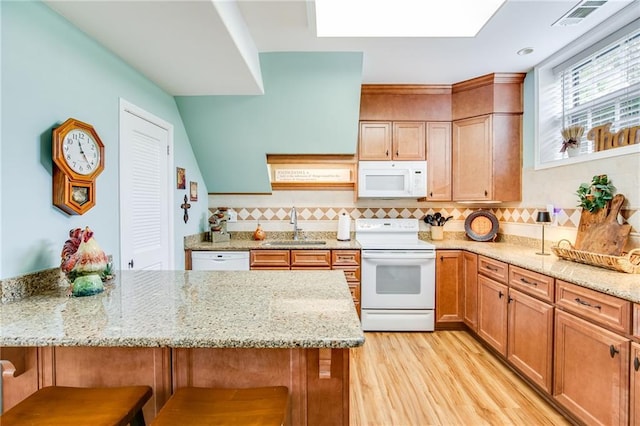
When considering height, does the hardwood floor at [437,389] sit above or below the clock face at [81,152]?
A: below

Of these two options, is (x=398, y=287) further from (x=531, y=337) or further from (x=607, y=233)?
(x=607, y=233)

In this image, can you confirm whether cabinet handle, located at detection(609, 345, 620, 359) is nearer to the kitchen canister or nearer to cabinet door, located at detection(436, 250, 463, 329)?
cabinet door, located at detection(436, 250, 463, 329)

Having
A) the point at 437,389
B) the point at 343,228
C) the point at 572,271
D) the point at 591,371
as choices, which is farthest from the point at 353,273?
the point at 591,371

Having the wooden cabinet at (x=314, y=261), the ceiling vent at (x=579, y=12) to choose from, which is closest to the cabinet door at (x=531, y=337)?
the wooden cabinet at (x=314, y=261)

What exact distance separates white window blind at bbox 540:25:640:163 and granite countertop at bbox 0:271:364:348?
7.73ft

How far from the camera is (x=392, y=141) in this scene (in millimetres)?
3244

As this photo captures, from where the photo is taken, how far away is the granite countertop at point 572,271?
1458mm

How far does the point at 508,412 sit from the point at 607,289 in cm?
97

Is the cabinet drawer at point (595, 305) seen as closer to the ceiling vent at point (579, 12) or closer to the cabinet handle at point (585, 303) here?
the cabinet handle at point (585, 303)

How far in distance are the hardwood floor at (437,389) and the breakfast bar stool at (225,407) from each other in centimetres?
108

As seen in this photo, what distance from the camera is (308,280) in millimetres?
1611

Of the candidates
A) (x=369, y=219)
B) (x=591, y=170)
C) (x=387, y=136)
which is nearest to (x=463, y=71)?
(x=387, y=136)

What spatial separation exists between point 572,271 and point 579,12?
1.73m

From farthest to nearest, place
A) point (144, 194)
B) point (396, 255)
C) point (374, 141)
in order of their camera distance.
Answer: point (374, 141), point (396, 255), point (144, 194)
